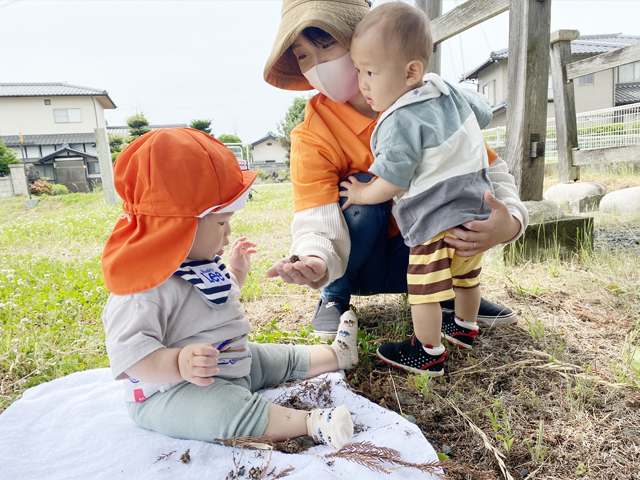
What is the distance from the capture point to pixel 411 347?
1668 mm

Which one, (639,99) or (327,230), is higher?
(639,99)

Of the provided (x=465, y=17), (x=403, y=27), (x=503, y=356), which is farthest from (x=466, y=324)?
(x=465, y=17)

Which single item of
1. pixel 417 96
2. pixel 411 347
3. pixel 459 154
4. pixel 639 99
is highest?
pixel 639 99

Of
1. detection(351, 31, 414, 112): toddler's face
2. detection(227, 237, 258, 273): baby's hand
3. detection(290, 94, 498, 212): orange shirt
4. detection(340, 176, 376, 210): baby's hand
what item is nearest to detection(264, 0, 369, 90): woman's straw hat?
detection(351, 31, 414, 112): toddler's face

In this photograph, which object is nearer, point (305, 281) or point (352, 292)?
point (305, 281)

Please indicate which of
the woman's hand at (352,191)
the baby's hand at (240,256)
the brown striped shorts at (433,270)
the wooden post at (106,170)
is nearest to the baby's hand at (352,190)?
the woman's hand at (352,191)

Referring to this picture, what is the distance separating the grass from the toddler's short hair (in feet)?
3.92

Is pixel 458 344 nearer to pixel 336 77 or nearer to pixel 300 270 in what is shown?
pixel 300 270

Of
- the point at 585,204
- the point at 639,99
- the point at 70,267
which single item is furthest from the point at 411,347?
the point at 639,99

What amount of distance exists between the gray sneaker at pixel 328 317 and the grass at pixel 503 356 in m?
0.10

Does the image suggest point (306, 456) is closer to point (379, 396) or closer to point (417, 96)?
point (379, 396)

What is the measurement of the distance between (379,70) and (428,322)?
3.14 feet

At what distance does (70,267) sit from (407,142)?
3433 millimetres

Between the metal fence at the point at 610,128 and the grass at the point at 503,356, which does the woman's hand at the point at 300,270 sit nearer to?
the grass at the point at 503,356
